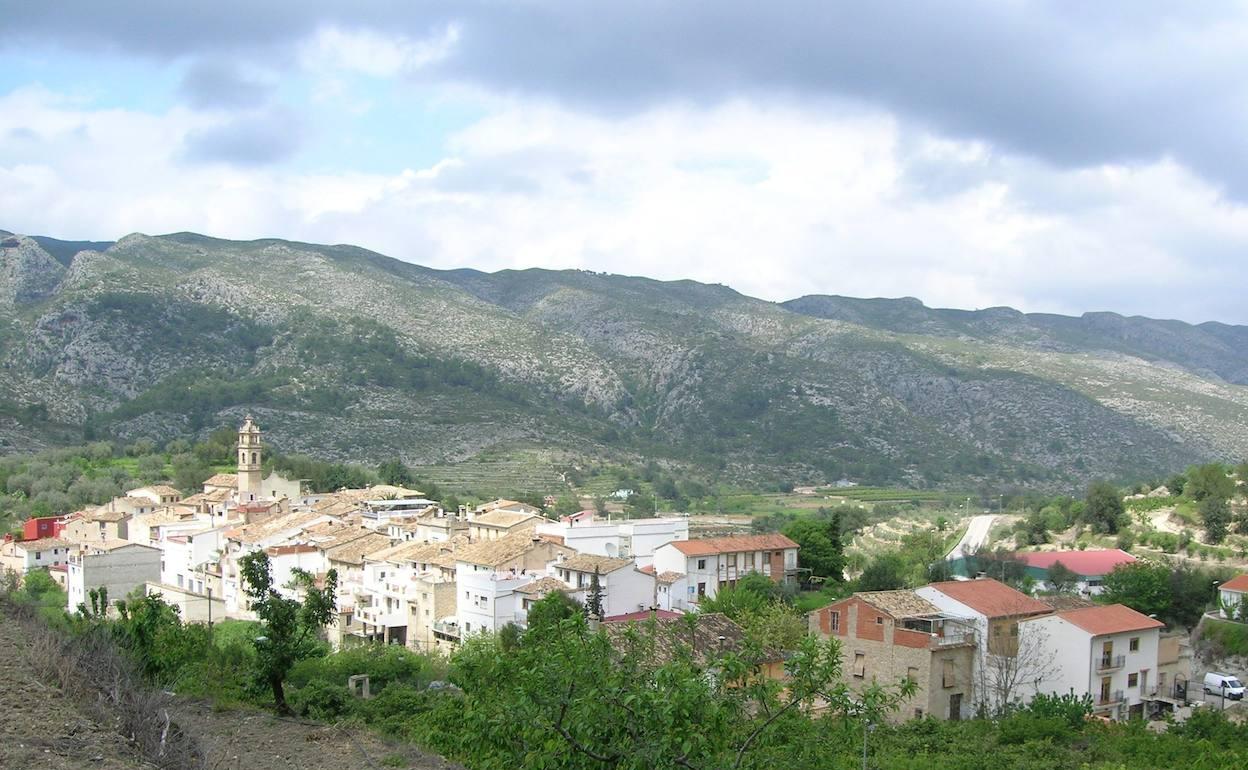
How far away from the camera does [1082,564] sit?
142ft

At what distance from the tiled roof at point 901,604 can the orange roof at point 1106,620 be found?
327 cm

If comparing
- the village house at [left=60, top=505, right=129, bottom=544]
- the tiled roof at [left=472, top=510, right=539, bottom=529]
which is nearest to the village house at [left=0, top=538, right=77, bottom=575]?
the village house at [left=60, top=505, right=129, bottom=544]

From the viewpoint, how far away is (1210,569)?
137 feet

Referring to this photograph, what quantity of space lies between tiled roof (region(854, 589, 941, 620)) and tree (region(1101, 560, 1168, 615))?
1007 centimetres

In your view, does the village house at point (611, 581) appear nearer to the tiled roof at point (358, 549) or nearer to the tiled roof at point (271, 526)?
A: the tiled roof at point (358, 549)

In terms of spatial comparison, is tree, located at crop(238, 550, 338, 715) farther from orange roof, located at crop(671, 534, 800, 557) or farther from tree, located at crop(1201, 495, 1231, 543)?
tree, located at crop(1201, 495, 1231, 543)

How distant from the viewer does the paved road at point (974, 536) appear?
51.7 m

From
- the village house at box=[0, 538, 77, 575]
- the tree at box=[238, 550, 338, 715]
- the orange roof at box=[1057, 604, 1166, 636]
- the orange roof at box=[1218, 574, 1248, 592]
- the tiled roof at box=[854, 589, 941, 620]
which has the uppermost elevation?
the tree at box=[238, 550, 338, 715]

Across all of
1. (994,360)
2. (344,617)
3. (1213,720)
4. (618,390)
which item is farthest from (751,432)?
(1213,720)

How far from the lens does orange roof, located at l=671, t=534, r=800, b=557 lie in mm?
42000

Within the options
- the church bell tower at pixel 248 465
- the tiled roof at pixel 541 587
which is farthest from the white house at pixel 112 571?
the tiled roof at pixel 541 587

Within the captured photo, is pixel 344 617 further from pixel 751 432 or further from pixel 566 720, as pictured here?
pixel 751 432

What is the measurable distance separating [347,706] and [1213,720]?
17443 millimetres

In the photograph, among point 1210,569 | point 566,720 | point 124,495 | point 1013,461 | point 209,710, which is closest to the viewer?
point 566,720
